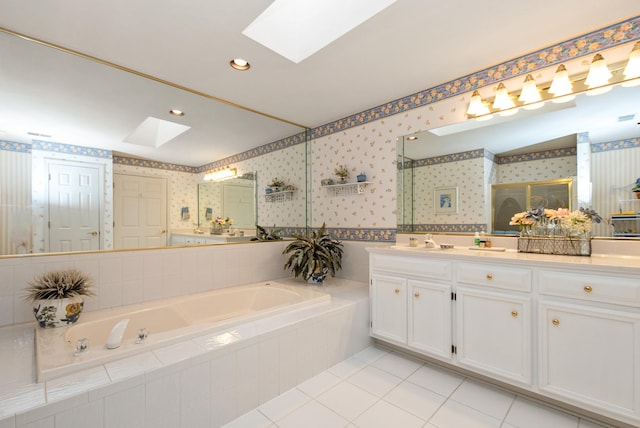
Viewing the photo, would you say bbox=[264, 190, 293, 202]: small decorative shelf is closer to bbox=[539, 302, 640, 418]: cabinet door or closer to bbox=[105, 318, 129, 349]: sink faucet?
bbox=[105, 318, 129, 349]: sink faucet

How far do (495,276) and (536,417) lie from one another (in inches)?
31.3

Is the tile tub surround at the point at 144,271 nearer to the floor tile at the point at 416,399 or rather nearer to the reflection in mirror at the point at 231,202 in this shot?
the reflection in mirror at the point at 231,202

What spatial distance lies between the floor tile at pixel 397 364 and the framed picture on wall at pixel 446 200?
1.30 metres

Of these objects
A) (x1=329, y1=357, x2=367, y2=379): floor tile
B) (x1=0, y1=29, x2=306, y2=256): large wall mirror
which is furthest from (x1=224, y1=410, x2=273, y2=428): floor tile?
(x1=0, y1=29, x2=306, y2=256): large wall mirror

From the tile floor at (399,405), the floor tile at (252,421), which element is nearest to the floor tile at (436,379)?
the tile floor at (399,405)

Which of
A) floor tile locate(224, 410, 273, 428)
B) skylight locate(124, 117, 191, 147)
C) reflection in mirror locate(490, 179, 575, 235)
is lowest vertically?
floor tile locate(224, 410, 273, 428)

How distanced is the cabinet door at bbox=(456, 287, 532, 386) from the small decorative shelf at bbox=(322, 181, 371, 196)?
4.81 ft

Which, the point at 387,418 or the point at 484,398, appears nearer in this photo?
the point at 387,418

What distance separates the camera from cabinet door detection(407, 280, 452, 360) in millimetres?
1988

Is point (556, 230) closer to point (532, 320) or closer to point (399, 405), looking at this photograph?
point (532, 320)

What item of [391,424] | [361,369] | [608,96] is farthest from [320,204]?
[608,96]

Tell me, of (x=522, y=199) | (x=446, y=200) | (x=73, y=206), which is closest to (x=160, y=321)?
(x=73, y=206)

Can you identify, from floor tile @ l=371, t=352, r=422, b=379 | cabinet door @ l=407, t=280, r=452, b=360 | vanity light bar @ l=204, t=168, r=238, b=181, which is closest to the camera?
cabinet door @ l=407, t=280, r=452, b=360

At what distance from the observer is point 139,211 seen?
2334mm
